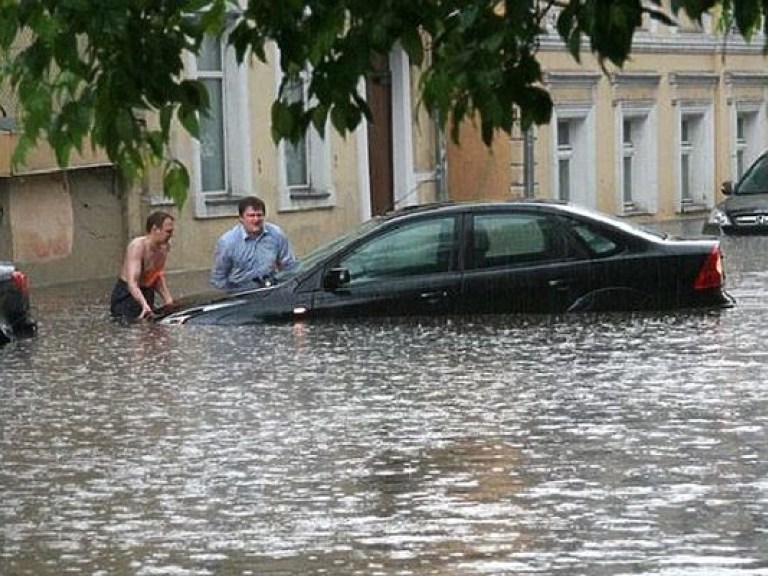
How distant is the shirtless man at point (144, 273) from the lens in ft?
74.5

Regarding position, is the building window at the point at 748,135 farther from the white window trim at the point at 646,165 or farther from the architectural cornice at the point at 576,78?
the architectural cornice at the point at 576,78

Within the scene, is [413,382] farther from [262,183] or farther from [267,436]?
[262,183]

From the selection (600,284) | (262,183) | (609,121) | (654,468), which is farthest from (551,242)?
(609,121)

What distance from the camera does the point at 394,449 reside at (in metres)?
13.6

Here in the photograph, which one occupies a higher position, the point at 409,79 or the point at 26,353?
the point at 409,79

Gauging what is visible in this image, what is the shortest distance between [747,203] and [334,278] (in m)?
19.3

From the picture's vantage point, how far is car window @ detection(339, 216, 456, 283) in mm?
21234

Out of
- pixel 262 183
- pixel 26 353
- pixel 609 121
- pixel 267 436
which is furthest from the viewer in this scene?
pixel 609 121

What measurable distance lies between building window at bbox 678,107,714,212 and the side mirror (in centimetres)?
2838

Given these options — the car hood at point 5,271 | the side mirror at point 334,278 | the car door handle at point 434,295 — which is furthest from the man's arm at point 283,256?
the car hood at point 5,271

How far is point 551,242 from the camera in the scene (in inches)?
Result: 845

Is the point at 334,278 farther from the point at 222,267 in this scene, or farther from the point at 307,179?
the point at 307,179

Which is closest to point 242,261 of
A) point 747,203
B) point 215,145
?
point 215,145

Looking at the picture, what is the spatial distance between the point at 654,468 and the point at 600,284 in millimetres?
Answer: 9100
